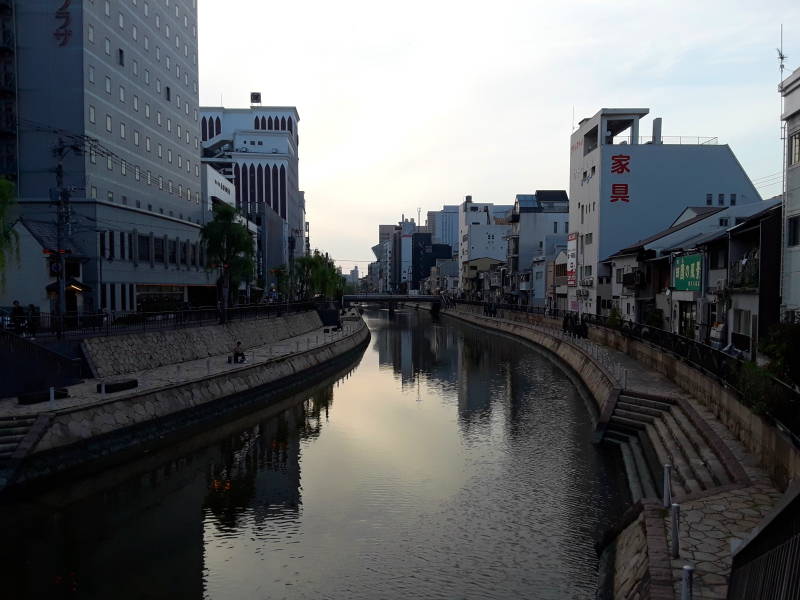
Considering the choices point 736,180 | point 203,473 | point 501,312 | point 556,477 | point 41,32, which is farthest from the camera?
point 501,312

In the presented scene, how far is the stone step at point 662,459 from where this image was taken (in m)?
16.7

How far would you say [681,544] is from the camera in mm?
12211

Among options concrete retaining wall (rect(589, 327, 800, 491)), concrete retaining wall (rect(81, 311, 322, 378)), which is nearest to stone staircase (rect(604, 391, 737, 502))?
concrete retaining wall (rect(589, 327, 800, 491))

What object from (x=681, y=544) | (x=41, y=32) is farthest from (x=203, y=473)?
(x=41, y=32)

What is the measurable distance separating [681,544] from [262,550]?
1120 cm

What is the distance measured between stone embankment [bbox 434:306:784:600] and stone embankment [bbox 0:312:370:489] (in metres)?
19.4

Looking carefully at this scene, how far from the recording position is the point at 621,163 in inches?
2458

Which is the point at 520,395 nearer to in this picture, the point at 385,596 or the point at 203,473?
the point at 203,473

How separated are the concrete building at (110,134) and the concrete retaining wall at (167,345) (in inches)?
284

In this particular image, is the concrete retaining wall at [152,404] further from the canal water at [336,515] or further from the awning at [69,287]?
the awning at [69,287]

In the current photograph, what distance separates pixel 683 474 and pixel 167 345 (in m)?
32.1

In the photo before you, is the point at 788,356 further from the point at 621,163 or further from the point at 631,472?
the point at 621,163

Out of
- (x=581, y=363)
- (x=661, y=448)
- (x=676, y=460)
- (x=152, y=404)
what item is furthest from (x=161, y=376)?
(x=581, y=363)

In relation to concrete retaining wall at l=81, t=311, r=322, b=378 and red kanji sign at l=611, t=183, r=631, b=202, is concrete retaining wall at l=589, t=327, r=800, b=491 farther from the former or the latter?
red kanji sign at l=611, t=183, r=631, b=202
